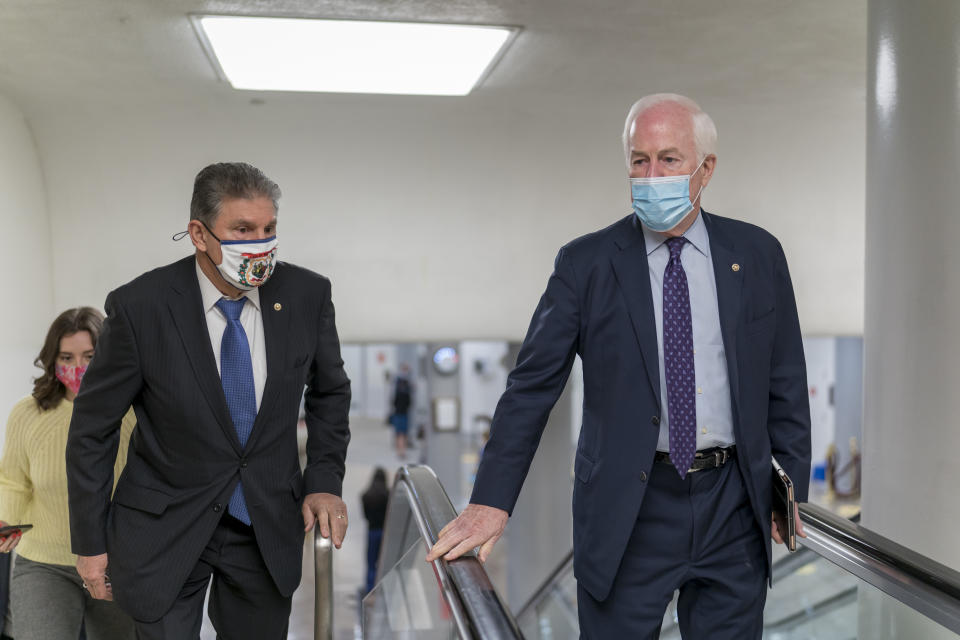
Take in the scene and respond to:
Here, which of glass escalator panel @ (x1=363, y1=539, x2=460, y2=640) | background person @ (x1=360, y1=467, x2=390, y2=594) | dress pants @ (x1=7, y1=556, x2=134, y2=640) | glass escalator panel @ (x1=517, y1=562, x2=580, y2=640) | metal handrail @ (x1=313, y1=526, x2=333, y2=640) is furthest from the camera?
background person @ (x1=360, y1=467, x2=390, y2=594)

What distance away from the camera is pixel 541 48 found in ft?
16.3

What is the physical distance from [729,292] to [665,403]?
1.02 ft

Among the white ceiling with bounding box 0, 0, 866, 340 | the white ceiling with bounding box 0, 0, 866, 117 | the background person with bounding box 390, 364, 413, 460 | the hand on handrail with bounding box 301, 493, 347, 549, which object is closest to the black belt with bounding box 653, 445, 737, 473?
the hand on handrail with bounding box 301, 493, 347, 549

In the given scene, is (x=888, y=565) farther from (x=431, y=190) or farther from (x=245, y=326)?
(x=431, y=190)

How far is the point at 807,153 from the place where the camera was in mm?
7172

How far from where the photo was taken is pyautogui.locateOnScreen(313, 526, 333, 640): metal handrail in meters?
2.72

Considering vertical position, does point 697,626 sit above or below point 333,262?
below

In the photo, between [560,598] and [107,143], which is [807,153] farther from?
[107,143]

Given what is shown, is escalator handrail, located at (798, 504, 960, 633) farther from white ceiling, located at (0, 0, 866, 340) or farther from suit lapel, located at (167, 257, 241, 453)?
white ceiling, located at (0, 0, 866, 340)

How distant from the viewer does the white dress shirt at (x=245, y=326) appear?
248cm

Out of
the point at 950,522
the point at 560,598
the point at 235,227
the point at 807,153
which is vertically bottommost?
the point at 560,598

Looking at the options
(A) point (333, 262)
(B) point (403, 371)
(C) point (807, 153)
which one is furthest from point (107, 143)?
(B) point (403, 371)

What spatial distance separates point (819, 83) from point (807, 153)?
1498 millimetres

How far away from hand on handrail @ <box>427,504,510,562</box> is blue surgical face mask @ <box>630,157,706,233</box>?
0.80 m
